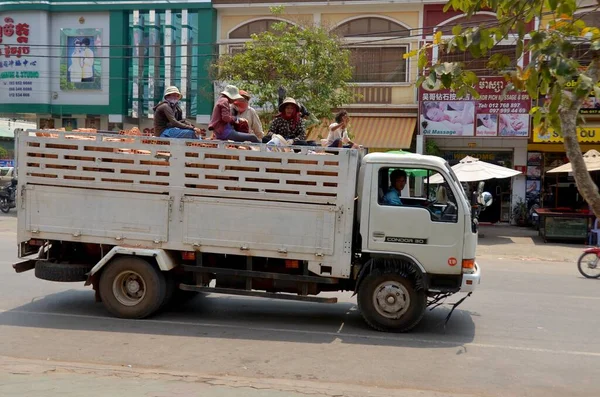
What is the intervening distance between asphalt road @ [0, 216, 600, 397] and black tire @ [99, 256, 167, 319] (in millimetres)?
184

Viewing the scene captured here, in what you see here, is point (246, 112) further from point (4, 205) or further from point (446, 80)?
point (4, 205)

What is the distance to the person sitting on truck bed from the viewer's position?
7.70m

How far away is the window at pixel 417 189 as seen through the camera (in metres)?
7.62

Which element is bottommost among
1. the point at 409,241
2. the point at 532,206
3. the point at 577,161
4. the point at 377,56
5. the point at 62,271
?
the point at 532,206

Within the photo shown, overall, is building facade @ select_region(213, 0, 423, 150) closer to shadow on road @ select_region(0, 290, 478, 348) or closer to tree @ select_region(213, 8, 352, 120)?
tree @ select_region(213, 8, 352, 120)

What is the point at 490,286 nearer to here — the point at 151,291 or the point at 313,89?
the point at 151,291

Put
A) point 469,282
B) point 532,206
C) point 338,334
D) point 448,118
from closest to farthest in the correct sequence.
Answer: point 469,282, point 338,334, point 448,118, point 532,206

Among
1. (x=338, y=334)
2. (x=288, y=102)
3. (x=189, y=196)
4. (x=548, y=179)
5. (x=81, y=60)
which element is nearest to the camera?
(x=338, y=334)

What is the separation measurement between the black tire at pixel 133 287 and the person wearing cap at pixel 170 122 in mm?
1647

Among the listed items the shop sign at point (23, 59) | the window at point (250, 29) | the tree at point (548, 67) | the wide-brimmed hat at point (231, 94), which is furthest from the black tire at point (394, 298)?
the shop sign at point (23, 59)

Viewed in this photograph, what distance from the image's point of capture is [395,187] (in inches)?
310

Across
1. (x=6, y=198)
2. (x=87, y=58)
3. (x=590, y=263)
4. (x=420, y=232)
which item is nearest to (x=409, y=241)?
(x=420, y=232)

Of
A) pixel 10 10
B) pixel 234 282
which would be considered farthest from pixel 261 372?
pixel 10 10

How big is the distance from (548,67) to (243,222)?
4700mm
